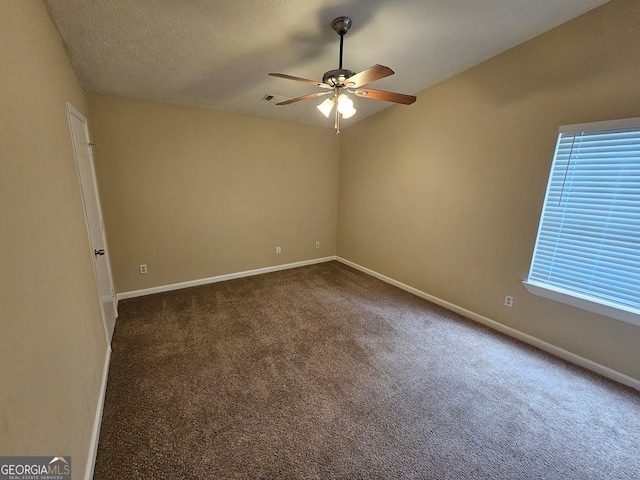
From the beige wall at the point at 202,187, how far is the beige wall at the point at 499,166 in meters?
1.31

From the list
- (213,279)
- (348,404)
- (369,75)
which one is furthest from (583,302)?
(213,279)

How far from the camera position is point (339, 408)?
1753mm

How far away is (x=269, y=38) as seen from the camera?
2.14m

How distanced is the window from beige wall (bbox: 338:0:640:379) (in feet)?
0.31

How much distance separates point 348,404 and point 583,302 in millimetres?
2179

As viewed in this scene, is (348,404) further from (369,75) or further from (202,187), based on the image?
(202,187)

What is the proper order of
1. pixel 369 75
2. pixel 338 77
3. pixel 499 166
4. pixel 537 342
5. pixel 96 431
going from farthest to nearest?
1. pixel 499 166
2. pixel 537 342
3. pixel 338 77
4. pixel 369 75
5. pixel 96 431

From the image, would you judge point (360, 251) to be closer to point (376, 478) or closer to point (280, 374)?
point (280, 374)

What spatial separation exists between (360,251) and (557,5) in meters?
3.49

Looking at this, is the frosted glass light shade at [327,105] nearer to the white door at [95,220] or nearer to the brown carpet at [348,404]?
the white door at [95,220]

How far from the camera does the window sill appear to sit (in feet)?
6.34

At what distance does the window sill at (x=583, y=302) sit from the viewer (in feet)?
6.34

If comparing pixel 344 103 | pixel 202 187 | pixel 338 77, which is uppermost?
pixel 338 77

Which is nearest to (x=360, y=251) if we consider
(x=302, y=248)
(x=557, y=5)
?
(x=302, y=248)
